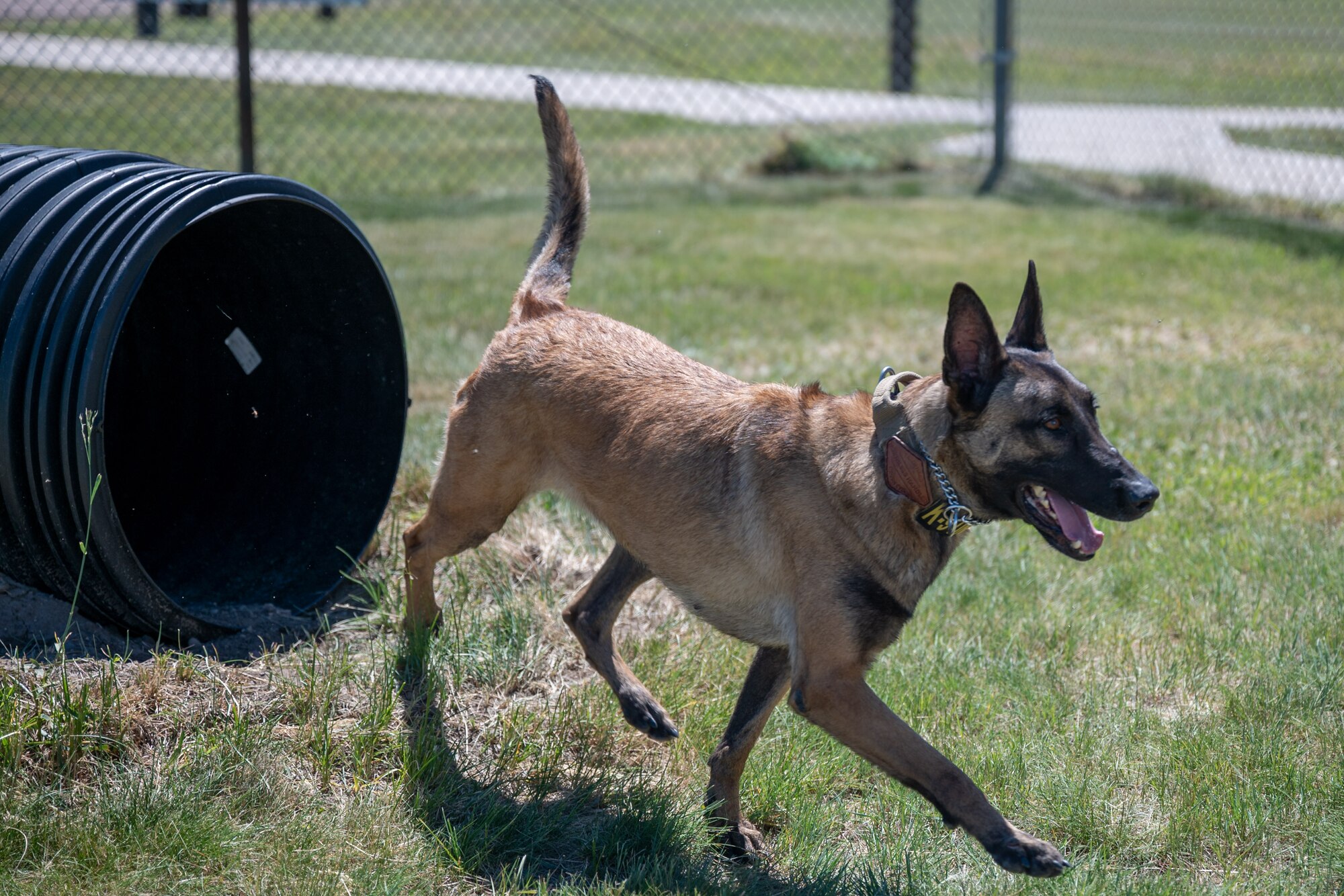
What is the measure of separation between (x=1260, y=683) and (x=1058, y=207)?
8.91 m

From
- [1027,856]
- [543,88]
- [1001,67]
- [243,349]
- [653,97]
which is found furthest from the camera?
[653,97]

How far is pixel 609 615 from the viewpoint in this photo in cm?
405

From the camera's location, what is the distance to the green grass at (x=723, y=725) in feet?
10.1

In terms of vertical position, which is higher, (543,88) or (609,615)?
(543,88)

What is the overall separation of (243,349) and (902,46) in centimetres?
1523

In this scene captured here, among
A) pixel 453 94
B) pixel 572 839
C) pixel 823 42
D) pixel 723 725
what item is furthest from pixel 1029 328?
pixel 823 42

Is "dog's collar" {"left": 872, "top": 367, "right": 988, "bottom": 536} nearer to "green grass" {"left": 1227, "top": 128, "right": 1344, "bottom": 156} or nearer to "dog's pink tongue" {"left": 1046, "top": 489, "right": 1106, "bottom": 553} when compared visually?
"dog's pink tongue" {"left": 1046, "top": 489, "right": 1106, "bottom": 553}

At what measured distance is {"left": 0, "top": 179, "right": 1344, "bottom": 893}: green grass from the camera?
3.09 m

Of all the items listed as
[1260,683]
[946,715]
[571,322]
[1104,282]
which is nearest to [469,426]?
[571,322]

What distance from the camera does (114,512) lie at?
11.6 ft

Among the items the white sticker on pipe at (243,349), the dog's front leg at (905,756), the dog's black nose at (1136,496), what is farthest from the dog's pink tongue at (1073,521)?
the white sticker on pipe at (243,349)

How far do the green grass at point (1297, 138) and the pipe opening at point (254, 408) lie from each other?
11627mm

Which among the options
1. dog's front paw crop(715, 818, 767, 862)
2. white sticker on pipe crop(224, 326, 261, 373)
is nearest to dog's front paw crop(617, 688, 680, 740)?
dog's front paw crop(715, 818, 767, 862)

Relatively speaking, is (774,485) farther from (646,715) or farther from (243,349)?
(243,349)
